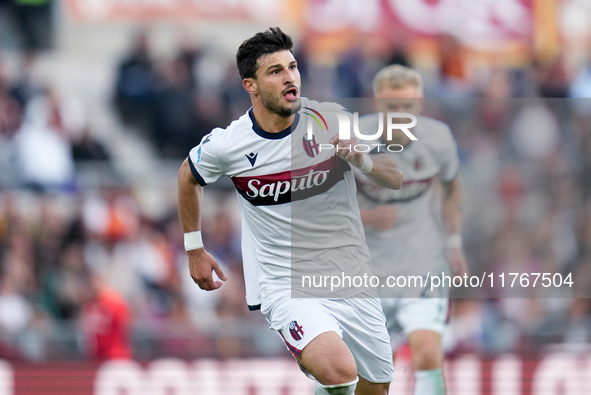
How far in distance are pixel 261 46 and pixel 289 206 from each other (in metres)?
0.97

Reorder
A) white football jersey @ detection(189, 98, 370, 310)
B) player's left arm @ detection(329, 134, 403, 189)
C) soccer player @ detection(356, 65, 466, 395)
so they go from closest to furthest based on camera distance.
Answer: player's left arm @ detection(329, 134, 403, 189)
white football jersey @ detection(189, 98, 370, 310)
soccer player @ detection(356, 65, 466, 395)

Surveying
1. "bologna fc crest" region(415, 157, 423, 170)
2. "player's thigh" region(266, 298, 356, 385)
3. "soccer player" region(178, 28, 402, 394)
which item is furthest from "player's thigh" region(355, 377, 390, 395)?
"bologna fc crest" region(415, 157, 423, 170)

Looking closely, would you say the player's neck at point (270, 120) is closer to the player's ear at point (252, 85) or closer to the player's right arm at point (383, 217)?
the player's ear at point (252, 85)

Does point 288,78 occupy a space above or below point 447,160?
above

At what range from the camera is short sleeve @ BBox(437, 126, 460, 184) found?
7.85 metres

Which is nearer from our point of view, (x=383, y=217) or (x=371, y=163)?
(x=371, y=163)

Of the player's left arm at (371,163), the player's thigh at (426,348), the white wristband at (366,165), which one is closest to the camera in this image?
the player's left arm at (371,163)

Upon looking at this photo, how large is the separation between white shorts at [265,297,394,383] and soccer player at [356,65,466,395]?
107 centimetres

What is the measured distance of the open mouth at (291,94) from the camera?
6.26 meters

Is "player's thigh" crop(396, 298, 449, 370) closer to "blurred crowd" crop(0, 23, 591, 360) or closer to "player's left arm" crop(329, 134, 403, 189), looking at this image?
"player's left arm" crop(329, 134, 403, 189)

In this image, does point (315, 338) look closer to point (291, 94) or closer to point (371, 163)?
point (371, 163)

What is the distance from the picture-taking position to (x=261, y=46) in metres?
6.31

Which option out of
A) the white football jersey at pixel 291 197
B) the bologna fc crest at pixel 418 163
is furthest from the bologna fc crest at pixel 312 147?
the bologna fc crest at pixel 418 163

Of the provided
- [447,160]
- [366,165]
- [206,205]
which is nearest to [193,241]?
[366,165]
